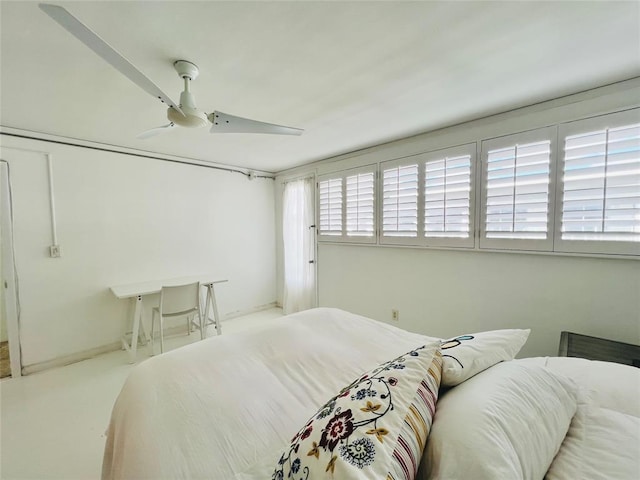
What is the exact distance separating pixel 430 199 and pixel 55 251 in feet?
12.4

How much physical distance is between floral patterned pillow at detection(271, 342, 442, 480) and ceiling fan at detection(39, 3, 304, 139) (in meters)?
1.47

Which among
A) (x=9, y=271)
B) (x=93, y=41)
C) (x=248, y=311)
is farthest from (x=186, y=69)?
(x=248, y=311)

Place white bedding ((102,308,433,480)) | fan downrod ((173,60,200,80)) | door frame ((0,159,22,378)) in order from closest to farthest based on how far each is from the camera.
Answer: white bedding ((102,308,433,480))
fan downrod ((173,60,200,80))
door frame ((0,159,22,378))

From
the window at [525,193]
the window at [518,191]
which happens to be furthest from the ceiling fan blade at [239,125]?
the window at [518,191]

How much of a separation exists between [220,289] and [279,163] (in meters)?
2.05

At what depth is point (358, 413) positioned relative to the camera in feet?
2.14

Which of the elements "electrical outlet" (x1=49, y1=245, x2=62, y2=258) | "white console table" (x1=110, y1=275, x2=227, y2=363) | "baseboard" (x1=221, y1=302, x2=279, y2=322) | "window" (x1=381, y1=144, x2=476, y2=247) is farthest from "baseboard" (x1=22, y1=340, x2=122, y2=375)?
"window" (x1=381, y1=144, x2=476, y2=247)

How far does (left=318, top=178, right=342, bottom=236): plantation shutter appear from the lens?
11.3ft

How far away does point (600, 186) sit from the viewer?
5.69 ft

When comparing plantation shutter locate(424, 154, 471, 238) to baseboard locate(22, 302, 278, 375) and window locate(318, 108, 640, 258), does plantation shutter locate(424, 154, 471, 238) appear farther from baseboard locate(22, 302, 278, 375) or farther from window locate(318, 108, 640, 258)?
baseboard locate(22, 302, 278, 375)

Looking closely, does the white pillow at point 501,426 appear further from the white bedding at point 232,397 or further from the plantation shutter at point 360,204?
the plantation shutter at point 360,204

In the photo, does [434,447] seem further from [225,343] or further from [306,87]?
[306,87]

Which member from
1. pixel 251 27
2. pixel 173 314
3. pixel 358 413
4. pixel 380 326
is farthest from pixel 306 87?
pixel 173 314

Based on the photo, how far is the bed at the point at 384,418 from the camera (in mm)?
594
